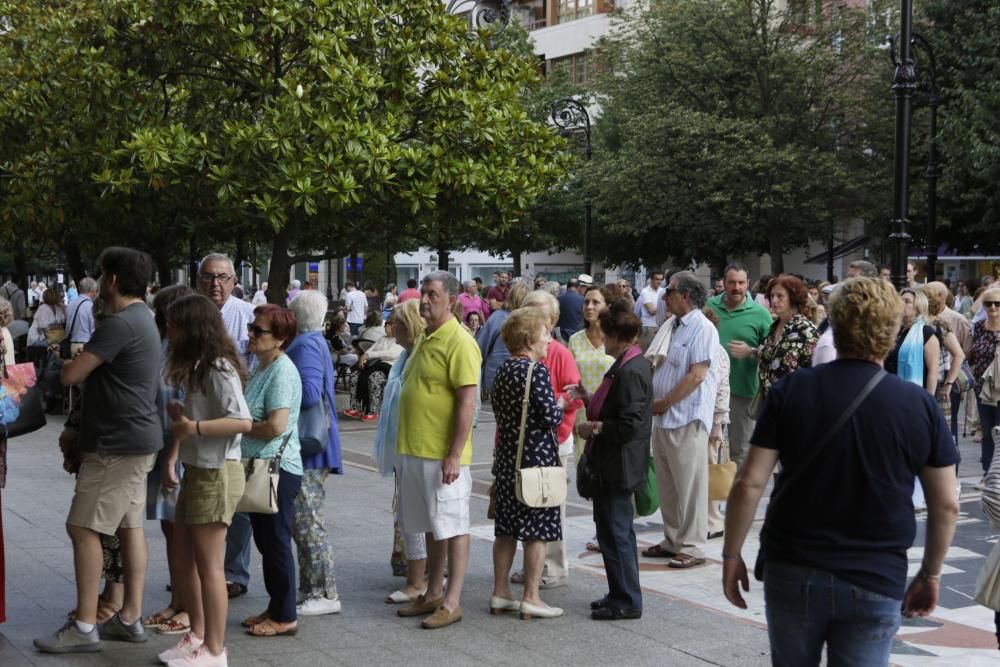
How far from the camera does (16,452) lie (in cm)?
1353

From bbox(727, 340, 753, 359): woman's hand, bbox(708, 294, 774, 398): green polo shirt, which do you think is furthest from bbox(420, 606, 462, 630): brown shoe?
bbox(708, 294, 774, 398): green polo shirt

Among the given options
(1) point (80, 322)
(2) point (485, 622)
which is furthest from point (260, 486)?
(1) point (80, 322)

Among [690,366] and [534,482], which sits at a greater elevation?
[690,366]

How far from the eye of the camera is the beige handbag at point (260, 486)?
239 inches

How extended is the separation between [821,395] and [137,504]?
139 inches

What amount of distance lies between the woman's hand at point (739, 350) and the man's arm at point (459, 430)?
3383mm

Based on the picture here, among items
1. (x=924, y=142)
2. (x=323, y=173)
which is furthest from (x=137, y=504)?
(x=924, y=142)

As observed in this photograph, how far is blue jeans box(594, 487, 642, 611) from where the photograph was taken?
22.3ft

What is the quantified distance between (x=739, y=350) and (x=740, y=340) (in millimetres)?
228

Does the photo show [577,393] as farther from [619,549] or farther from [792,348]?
[792,348]

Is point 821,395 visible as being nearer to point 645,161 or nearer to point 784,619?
point 784,619

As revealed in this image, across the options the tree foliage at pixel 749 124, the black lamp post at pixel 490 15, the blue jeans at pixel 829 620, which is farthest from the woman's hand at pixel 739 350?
the tree foliage at pixel 749 124

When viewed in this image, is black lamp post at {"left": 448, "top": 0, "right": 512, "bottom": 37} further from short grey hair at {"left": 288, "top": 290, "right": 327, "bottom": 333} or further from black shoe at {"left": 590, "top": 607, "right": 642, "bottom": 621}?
black shoe at {"left": 590, "top": 607, "right": 642, "bottom": 621}

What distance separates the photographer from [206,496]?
5684 mm
